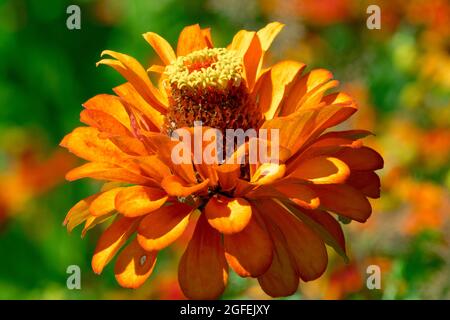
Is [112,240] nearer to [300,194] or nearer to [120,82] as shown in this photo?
[300,194]

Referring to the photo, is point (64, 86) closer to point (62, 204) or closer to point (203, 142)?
point (62, 204)

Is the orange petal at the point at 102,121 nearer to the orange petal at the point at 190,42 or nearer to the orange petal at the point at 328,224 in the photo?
the orange petal at the point at 190,42

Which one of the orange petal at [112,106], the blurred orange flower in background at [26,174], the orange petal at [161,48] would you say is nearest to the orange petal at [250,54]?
the orange petal at [161,48]

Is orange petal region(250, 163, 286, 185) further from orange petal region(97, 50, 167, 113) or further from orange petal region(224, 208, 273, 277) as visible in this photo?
orange petal region(97, 50, 167, 113)

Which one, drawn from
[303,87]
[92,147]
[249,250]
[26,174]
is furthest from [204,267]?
[26,174]

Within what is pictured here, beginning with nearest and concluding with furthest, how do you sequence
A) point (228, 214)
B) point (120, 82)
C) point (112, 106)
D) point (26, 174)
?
point (228, 214)
point (112, 106)
point (26, 174)
point (120, 82)
